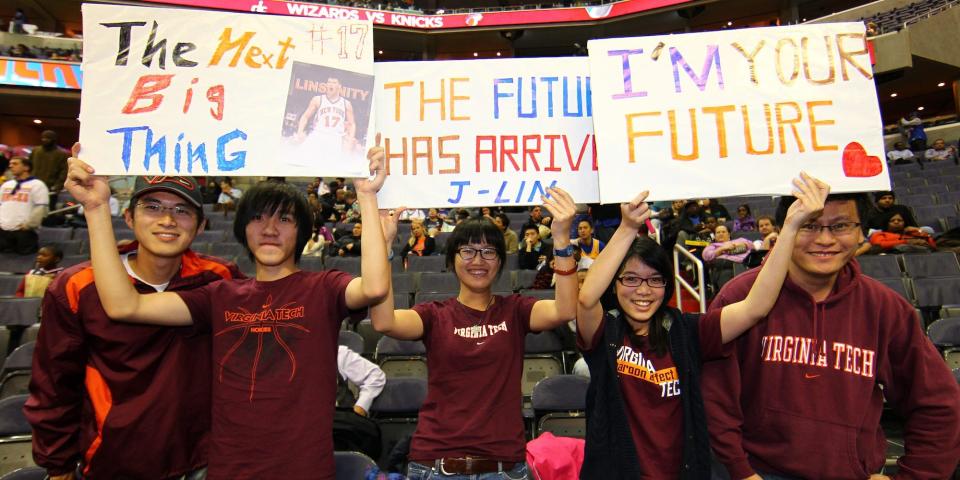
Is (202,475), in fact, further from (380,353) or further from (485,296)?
(380,353)

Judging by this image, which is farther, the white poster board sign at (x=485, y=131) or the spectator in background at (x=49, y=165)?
the spectator in background at (x=49, y=165)

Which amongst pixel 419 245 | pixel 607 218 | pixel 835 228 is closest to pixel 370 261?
pixel 835 228

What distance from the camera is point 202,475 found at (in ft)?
5.18

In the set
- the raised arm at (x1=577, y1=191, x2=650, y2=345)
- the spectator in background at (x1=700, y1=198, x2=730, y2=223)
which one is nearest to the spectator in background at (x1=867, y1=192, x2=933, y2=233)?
the spectator in background at (x1=700, y1=198, x2=730, y2=223)

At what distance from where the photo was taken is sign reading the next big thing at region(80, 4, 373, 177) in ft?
5.53

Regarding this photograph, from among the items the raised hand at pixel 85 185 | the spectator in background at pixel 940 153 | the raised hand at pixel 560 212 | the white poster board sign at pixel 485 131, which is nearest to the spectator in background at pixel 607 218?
the white poster board sign at pixel 485 131

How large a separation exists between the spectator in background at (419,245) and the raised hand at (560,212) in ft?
17.2

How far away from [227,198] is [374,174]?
977 centimetres

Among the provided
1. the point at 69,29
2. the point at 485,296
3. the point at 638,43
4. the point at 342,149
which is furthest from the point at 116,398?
the point at 69,29

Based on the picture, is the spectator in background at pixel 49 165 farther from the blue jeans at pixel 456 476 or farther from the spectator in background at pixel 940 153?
the spectator in background at pixel 940 153

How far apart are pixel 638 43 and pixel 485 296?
1072 millimetres

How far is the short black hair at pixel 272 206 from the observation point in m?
1.67

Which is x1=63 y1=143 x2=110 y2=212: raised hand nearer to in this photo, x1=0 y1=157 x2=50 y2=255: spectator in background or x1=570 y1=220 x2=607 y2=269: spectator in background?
x1=570 y1=220 x2=607 y2=269: spectator in background

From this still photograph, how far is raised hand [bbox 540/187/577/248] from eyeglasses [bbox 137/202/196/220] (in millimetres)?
1191
